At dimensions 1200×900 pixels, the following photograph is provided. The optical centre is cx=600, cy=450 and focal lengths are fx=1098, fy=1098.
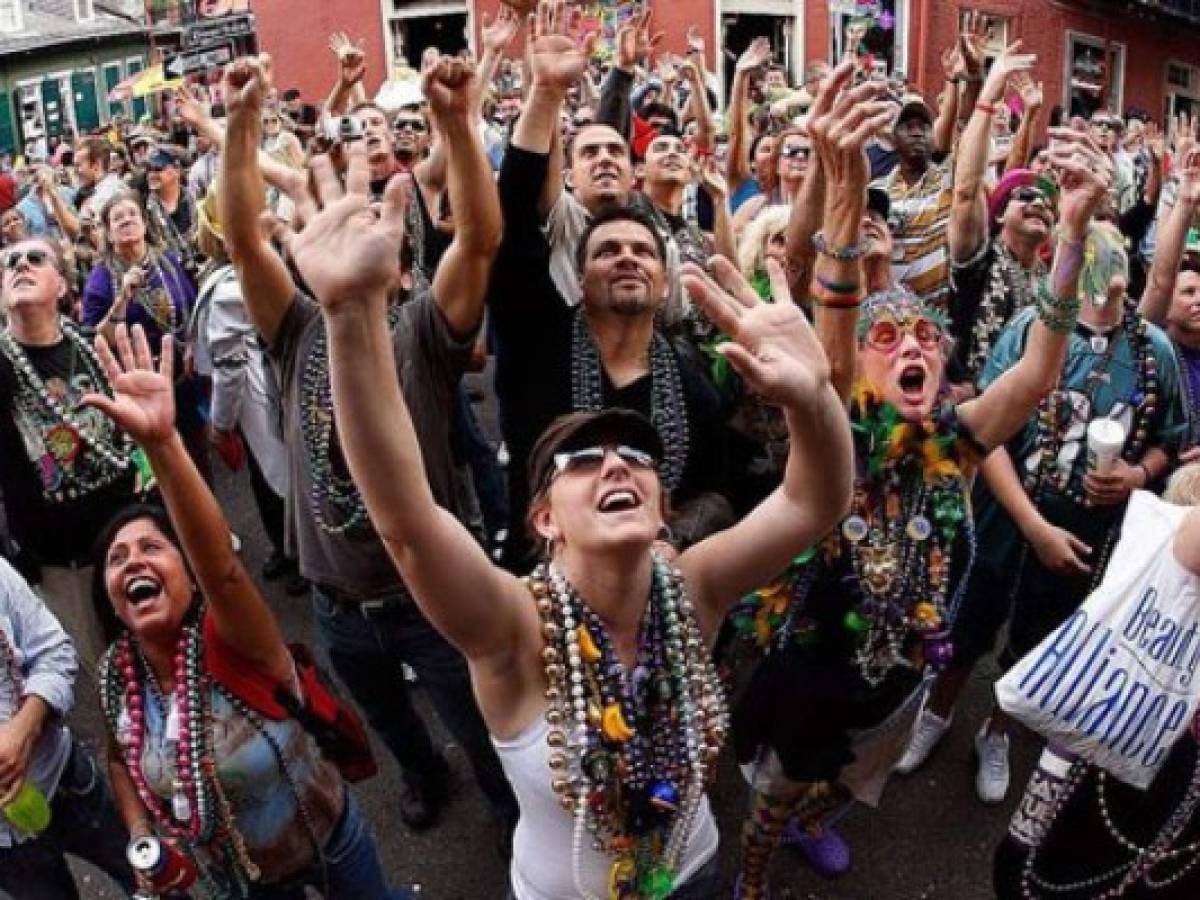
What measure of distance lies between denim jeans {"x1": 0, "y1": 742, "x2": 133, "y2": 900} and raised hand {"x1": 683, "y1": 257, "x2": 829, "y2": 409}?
192 cm

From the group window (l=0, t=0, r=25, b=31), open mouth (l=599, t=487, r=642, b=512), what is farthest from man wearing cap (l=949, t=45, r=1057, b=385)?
window (l=0, t=0, r=25, b=31)

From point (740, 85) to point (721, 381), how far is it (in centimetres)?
251

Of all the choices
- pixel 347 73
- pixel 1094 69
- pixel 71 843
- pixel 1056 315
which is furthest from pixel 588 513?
pixel 1094 69

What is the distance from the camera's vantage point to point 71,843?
8.64ft

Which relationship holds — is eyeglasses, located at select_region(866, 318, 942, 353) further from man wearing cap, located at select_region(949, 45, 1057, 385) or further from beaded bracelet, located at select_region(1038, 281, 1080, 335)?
man wearing cap, located at select_region(949, 45, 1057, 385)

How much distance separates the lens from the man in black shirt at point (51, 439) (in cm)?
333

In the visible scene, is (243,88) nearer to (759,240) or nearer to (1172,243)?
(759,240)

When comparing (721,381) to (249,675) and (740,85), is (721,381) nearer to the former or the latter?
(249,675)

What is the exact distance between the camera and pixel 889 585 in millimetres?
2512

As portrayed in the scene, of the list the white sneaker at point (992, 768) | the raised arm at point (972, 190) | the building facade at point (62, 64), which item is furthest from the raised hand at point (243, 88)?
the building facade at point (62, 64)

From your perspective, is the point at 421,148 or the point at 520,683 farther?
the point at 421,148

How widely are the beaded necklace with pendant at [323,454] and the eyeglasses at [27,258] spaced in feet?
4.41

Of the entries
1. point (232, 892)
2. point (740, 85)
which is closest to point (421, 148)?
point (740, 85)

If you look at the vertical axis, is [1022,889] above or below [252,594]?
below
